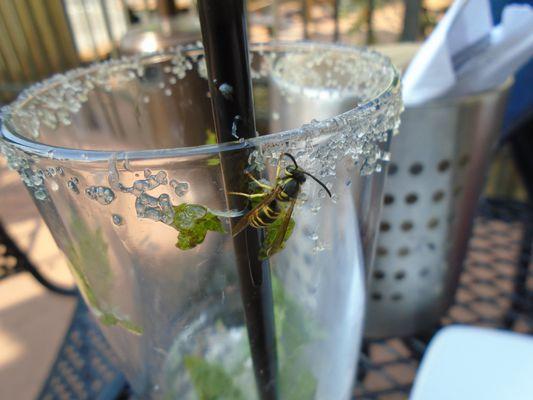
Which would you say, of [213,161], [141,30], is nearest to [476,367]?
[213,161]

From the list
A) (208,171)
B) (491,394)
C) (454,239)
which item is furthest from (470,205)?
(208,171)

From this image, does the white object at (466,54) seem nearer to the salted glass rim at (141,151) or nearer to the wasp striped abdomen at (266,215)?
the salted glass rim at (141,151)

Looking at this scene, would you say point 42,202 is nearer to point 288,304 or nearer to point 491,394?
point 288,304

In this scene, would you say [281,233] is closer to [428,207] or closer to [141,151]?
[141,151]

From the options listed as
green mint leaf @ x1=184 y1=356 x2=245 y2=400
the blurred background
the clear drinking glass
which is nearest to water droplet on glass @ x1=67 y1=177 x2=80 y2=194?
the clear drinking glass

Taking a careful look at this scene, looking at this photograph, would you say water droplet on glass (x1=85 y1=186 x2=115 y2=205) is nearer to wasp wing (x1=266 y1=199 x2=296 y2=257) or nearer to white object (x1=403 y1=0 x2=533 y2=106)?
wasp wing (x1=266 y1=199 x2=296 y2=257)
